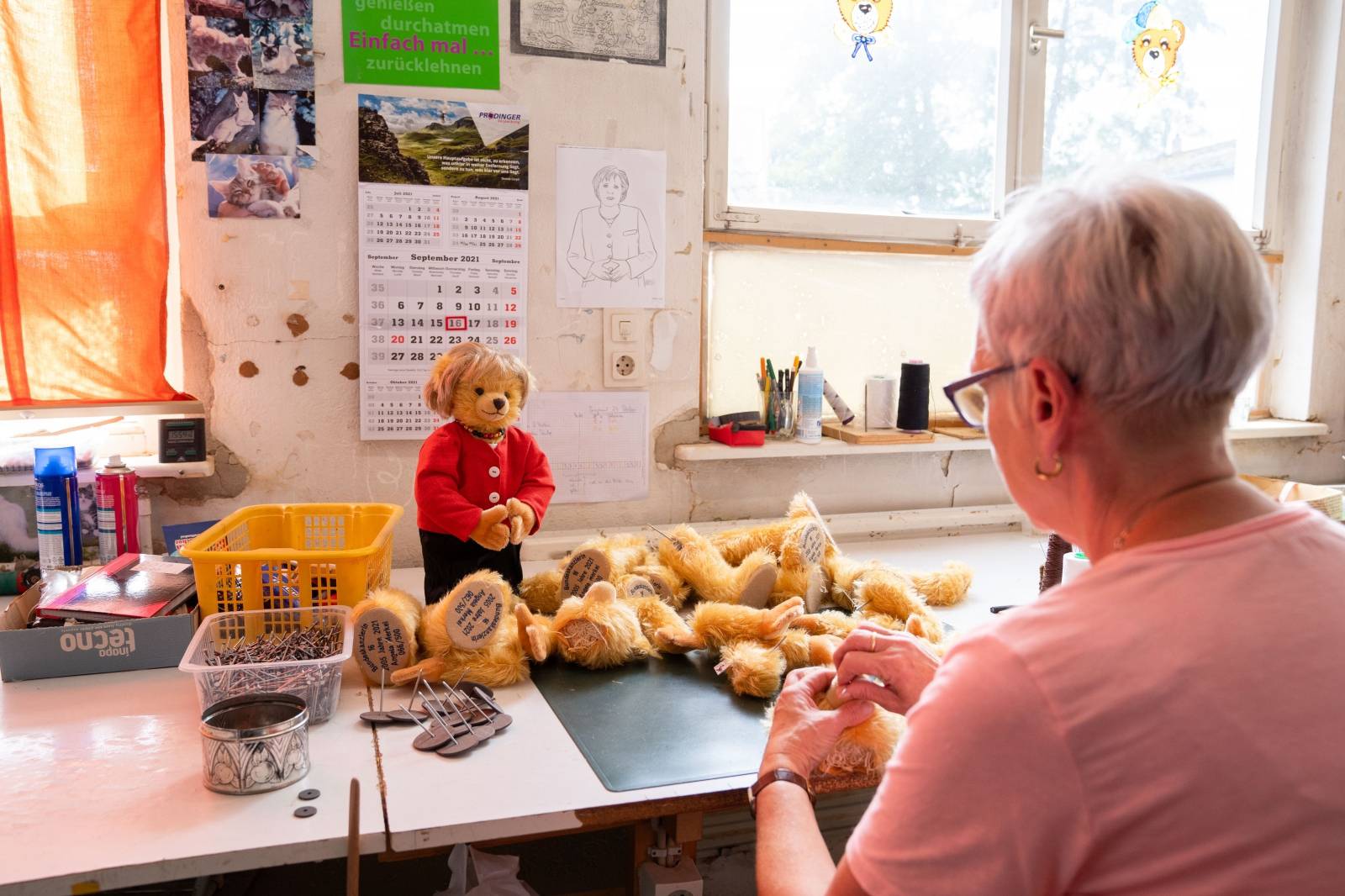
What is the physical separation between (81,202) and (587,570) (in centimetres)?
123

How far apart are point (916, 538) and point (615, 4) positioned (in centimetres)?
149

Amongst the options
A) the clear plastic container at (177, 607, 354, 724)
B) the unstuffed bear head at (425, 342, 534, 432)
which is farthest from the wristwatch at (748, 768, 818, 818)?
the unstuffed bear head at (425, 342, 534, 432)

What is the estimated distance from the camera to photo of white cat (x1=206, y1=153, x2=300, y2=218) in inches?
80.5

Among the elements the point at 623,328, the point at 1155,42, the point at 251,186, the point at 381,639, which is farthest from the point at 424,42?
the point at 1155,42

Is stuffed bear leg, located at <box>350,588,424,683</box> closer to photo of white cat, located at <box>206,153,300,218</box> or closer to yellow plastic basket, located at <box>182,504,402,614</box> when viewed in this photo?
yellow plastic basket, located at <box>182,504,402,614</box>

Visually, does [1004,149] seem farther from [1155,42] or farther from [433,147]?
[433,147]

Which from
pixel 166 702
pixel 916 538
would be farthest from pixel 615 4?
pixel 166 702

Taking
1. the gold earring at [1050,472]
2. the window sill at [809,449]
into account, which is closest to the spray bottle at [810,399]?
the window sill at [809,449]

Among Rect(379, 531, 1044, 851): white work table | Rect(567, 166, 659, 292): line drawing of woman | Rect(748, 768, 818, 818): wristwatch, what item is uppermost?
Rect(567, 166, 659, 292): line drawing of woman

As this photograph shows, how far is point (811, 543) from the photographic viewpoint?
195 centimetres

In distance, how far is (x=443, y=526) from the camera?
176 cm

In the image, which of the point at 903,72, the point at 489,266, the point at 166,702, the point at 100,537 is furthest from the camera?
the point at 903,72

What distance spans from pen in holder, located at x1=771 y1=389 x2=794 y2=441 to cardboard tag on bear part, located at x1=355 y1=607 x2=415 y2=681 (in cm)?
123

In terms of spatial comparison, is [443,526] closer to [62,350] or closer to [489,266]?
[489,266]
